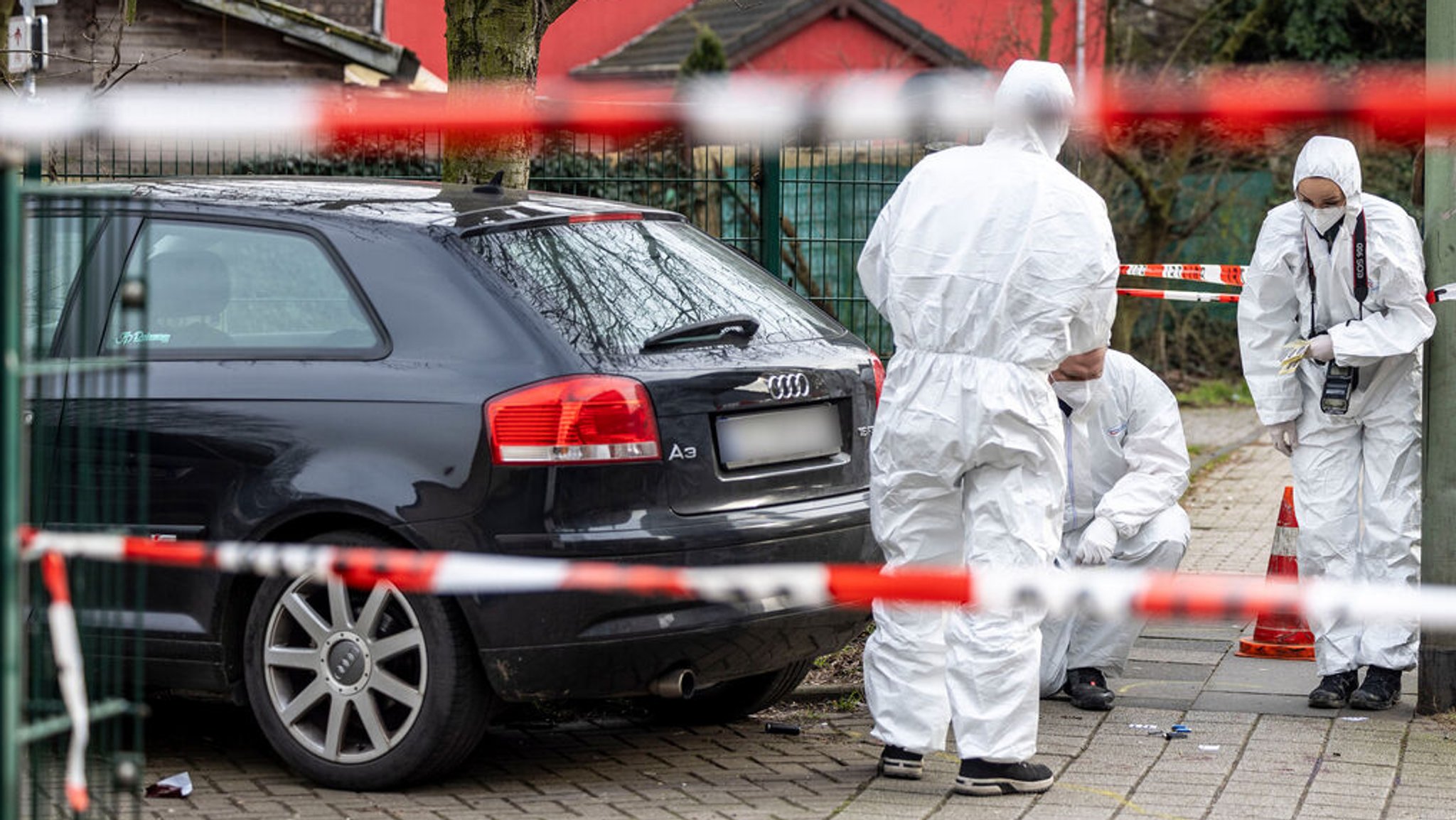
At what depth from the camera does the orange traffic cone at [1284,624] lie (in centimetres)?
713

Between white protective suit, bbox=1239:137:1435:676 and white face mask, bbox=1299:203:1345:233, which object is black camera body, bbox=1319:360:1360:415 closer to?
white protective suit, bbox=1239:137:1435:676

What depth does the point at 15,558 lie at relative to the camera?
3123 mm

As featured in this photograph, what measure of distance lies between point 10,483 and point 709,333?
2584mm

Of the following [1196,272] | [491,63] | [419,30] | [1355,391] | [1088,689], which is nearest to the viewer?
[1088,689]

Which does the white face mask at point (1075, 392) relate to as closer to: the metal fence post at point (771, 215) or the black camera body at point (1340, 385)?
the black camera body at point (1340, 385)

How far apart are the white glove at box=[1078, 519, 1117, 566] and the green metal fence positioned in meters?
3.00

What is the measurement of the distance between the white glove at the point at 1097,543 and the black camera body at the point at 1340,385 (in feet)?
2.73

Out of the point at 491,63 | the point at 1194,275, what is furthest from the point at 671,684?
the point at 1194,275

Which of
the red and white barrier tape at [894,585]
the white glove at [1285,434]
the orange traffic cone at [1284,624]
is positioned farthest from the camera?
the orange traffic cone at [1284,624]

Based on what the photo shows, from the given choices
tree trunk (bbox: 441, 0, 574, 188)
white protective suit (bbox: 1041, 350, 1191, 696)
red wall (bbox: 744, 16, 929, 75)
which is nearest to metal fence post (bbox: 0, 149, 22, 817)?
white protective suit (bbox: 1041, 350, 1191, 696)

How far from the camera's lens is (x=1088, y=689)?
251 inches

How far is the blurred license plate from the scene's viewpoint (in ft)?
17.3

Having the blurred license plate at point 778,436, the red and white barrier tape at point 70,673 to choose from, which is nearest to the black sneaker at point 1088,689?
the blurred license plate at point 778,436

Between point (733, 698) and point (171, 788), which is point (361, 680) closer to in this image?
point (171, 788)
